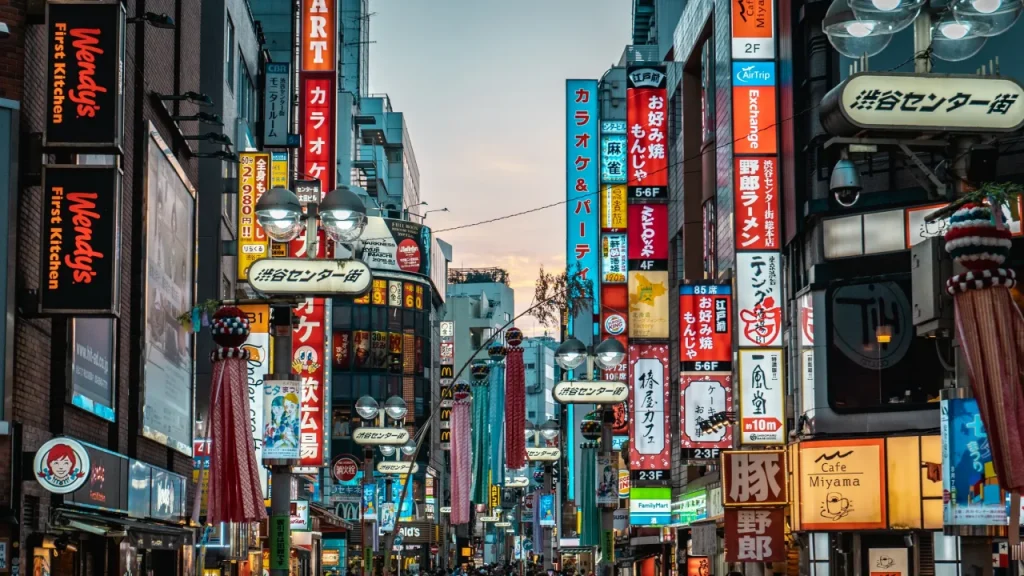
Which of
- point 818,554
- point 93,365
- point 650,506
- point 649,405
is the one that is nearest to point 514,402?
point 818,554

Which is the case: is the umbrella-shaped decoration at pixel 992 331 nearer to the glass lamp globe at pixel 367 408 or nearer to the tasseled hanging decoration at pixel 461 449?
the tasseled hanging decoration at pixel 461 449

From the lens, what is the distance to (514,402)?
36781 mm

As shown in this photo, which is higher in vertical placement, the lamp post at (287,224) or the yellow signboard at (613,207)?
the yellow signboard at (613,207)

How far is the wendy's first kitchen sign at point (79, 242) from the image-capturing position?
63.0ft

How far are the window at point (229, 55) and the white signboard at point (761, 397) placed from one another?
18062mm

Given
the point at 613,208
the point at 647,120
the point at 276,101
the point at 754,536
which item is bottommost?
the point at 754,536

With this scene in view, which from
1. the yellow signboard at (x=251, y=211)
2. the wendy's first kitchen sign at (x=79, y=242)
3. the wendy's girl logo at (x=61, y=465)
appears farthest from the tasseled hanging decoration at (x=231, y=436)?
the yellow signboard at (x=251, y=211)

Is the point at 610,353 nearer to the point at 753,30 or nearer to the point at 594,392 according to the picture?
the point at 594,392

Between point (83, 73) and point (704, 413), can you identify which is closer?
point (83, 73)

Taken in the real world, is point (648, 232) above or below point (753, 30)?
below

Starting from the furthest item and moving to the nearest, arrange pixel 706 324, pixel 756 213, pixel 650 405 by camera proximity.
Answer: pixel 650 405 → pixel 706 324 → pixel 756 213

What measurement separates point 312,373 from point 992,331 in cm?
2907

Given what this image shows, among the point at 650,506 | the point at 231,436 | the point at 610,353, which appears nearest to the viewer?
the point at 231,436

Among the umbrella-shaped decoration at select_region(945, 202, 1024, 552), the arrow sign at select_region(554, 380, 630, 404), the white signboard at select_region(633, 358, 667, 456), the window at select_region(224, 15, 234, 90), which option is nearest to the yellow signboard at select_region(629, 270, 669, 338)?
the white signboard at select_region(633, 358, 667, 456)
